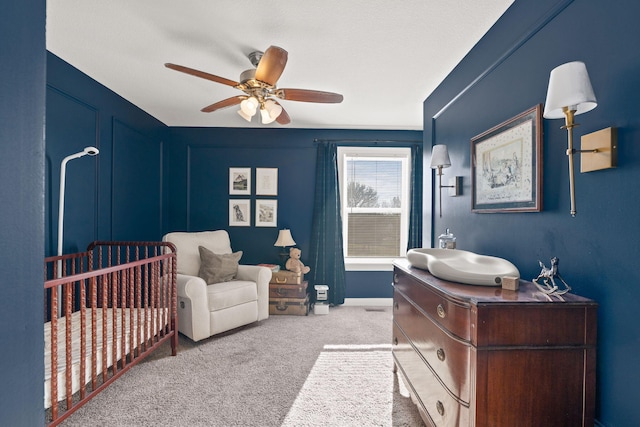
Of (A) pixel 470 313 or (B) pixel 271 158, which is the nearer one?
(A) pixel 470 313

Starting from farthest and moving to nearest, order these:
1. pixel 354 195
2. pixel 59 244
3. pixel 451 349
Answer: pixel 354 195, pixel 59 244, pixel 451 349

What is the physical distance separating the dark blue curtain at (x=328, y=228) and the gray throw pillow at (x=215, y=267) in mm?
1161

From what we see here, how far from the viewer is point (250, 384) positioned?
218 centimetres

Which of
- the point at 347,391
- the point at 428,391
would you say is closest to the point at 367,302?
the point at 347,391

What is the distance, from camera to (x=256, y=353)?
2.68 m

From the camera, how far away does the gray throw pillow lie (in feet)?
10.8

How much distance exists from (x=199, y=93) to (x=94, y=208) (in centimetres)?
141

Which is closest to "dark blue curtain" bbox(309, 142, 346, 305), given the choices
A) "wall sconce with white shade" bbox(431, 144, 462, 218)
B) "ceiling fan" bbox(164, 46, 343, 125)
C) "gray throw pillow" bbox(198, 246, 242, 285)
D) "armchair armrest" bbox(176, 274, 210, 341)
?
"gray throw pillow" bbox(198, 246, 242, 285)

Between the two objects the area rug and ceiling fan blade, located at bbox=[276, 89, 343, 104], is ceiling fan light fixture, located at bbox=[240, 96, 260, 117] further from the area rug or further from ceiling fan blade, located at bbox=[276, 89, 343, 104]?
the area rug

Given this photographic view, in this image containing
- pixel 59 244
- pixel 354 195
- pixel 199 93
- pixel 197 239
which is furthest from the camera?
pixel 354 195

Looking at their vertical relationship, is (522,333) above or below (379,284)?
above

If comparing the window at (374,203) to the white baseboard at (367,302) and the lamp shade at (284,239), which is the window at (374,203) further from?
the lamp shade at (284,239)

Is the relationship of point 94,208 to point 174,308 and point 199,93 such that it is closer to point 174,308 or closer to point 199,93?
point 174,308

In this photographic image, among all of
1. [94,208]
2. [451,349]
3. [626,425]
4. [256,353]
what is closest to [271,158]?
[94,208]
